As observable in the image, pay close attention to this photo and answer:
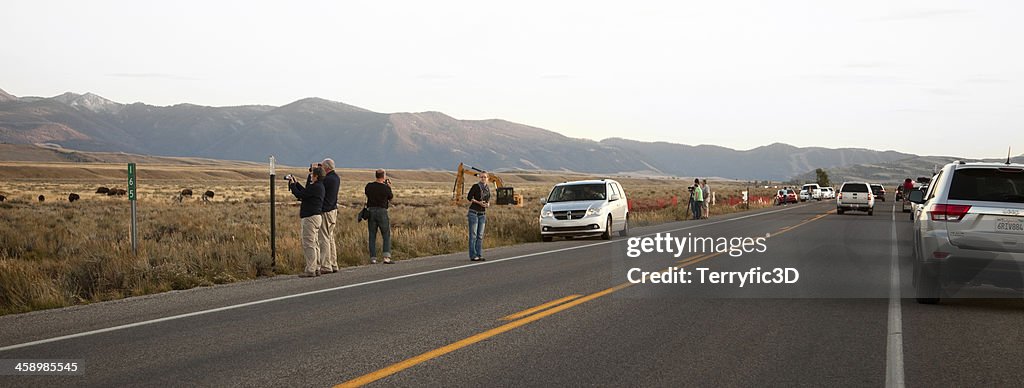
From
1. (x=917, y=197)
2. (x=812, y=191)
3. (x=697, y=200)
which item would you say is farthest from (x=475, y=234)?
(x=812, y=191)

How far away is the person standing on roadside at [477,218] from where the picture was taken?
18281 mm

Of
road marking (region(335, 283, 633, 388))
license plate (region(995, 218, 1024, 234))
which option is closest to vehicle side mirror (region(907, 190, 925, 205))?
license plate (region(995, 218, 1024, 234))

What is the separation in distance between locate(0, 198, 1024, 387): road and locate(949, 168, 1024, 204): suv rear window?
1.39 metres

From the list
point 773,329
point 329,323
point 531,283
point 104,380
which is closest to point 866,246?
point 531,283

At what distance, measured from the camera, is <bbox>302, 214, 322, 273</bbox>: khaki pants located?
15086 millimetres

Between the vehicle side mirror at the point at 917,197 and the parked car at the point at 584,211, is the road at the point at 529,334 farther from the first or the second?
the parked car at the point at 584,211

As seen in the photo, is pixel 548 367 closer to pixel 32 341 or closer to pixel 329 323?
pixel 329 323

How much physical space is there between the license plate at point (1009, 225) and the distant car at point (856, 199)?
33.0 m

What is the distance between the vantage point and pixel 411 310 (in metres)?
10.7

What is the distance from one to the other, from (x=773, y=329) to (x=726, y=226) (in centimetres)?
2268

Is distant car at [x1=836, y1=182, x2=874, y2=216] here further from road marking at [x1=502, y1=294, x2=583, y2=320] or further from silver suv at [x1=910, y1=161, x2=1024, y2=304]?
road marking at [x1=502, y1=294, x2=583, y2=320]

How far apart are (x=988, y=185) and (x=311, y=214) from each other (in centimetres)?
1032

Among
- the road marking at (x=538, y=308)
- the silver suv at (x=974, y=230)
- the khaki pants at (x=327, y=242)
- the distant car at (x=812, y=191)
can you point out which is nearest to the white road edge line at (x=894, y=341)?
the silver suv at (x=974, y=230)

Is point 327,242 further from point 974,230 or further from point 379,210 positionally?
point 974,230
